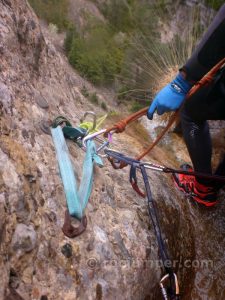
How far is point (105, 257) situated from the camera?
5.11 feet

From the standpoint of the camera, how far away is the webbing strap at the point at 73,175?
1530mm

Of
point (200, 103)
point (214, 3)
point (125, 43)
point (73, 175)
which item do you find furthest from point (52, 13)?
point (73, 175)

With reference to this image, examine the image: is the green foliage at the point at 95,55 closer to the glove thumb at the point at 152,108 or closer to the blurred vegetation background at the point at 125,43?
the blurred vegetation background at the point at 125,43

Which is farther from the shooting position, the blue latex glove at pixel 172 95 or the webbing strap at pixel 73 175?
the blue latex glove at pixel 172 95

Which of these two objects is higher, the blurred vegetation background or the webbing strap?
the webbing strap

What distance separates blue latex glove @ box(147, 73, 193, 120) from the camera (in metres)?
1.90

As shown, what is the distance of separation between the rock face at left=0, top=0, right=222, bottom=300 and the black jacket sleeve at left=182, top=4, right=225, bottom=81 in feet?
2.40

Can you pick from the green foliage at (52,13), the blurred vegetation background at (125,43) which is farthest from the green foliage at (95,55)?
the green foliage at (52,13)

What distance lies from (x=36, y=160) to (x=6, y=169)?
22 cm

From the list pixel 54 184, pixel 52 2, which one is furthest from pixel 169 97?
Answer: pixel 52 2

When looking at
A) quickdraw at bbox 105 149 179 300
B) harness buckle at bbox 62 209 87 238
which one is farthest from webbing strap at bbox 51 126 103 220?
quickdraw at bbox 105 149 179 300

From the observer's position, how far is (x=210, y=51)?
177cm

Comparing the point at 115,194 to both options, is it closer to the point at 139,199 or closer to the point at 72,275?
the point at 139,199

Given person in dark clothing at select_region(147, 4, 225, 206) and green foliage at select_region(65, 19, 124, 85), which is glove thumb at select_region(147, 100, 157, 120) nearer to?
person in dark clothing at select_region(147, 4, 225, 206)
